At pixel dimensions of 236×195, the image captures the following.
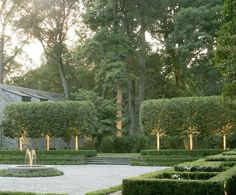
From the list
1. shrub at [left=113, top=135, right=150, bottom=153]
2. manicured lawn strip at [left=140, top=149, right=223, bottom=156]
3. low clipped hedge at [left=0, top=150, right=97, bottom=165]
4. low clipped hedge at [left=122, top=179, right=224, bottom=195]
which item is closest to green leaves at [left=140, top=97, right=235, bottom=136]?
manicured lawn strip at [left=140, top=149, right=223, bottom=156]

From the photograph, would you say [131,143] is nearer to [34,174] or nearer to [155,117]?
[155,117]

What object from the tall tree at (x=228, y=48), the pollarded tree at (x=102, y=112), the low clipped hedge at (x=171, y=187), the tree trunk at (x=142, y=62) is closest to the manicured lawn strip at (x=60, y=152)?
the pollarded tree at (x=102, y=112)

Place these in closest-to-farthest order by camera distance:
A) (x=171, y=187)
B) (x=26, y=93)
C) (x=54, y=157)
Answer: (x=171, y=187)
(x=54, y=157)
(x=26, y=93)

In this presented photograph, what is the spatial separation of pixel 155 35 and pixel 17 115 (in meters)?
19.3

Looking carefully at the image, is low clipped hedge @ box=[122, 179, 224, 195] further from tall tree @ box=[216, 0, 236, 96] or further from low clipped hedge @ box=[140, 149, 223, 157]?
low clipped hedge @ box=[140, 149, 223, 157]

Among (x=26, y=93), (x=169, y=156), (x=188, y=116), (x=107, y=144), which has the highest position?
(x=26, y=93)

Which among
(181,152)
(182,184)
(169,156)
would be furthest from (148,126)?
(182,184)

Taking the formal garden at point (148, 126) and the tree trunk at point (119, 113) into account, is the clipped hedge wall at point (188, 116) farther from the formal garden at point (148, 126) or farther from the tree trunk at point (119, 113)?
the tree trunk at point (119, 113)

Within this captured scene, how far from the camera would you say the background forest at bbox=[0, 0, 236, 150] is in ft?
160

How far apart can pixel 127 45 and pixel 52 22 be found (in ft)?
44.7

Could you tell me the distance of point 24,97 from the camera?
5575cm

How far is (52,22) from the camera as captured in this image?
2393 inches

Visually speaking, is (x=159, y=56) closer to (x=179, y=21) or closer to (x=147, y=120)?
(x=179, y=21)

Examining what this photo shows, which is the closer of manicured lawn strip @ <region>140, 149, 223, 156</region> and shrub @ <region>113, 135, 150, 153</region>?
manicured lawn strip @ <region>140, 149, 223, 156</region>
